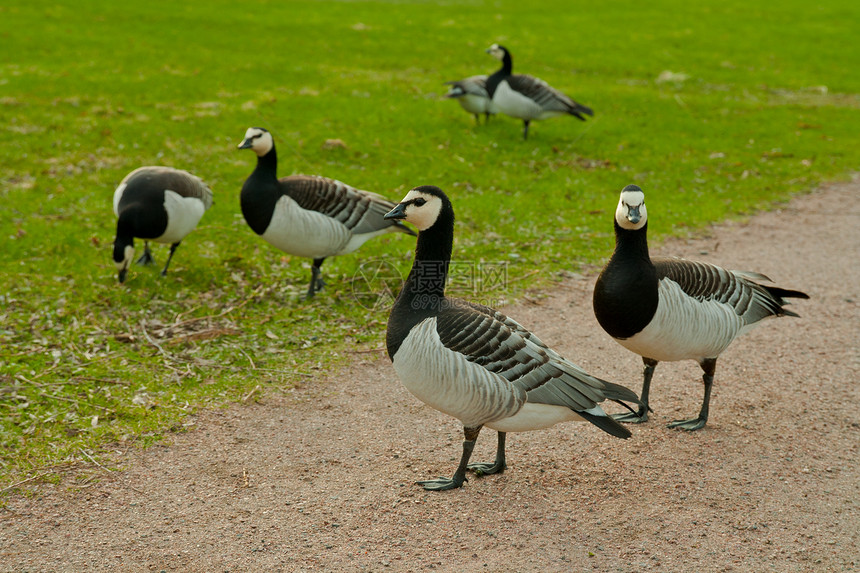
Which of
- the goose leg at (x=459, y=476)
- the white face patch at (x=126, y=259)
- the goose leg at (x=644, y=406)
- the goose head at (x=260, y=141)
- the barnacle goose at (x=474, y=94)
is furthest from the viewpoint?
the barnacle goose at (x=474, y=94)

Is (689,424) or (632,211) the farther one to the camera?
(689,424)

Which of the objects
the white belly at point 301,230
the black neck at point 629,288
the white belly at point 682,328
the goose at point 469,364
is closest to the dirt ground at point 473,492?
the goose at point 469,364

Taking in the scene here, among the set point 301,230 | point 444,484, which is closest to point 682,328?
point 444,484

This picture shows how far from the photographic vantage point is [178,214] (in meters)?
9.95

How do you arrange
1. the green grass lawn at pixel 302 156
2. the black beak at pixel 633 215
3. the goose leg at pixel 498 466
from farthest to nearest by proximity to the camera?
the green grass lawn at pixel 302 156 → the goose leg at pixel 498 466 → the black beak at pixel 633 215

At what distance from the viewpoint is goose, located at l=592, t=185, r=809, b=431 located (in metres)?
6.50

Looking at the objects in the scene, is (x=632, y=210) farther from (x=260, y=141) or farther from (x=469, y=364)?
(x=260, y=141)

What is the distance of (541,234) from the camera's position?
12398 millimetres

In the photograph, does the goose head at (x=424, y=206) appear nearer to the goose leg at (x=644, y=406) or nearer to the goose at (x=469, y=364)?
the goose at (x=469, y=364)

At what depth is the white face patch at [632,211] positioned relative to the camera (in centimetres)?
645

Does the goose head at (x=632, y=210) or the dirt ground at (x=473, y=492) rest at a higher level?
the goose head at (x=632, y=210)

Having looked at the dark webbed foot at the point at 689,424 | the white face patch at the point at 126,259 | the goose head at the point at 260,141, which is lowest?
the dark webbed foot at the point at 689,424

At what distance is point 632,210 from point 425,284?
1967 mm

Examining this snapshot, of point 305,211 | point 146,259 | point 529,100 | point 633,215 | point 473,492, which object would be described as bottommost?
point 473,492
